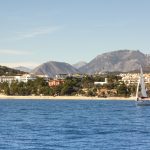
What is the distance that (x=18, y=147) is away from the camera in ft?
200

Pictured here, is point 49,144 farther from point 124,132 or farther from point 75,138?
point 124,132

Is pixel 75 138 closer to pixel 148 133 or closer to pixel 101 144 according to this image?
pixel 101 144

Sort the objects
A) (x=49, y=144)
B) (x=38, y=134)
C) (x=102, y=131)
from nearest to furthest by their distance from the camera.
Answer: (x=49, y=144) < (x=38, y=134) < (x=102, y=131)

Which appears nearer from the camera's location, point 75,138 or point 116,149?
point 116,149

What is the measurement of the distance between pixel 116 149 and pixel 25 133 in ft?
61.7

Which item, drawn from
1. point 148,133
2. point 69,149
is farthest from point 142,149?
point 148,133

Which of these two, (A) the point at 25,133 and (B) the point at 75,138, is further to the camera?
(A) the point at 25,133

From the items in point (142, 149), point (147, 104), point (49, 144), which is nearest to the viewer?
point (142, 149)

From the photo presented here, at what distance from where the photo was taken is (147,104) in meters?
192

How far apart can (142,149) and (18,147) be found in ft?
39.4

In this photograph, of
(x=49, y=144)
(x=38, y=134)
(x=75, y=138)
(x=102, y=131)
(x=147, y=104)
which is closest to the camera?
(x=49, y=144)

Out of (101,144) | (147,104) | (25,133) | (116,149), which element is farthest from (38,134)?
(147,104)

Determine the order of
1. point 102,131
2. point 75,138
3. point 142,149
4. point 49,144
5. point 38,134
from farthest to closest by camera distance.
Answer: point 102,131, point 38,134, point 75,138, point 49,144, point 142,149

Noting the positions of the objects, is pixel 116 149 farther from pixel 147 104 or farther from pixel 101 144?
pixel 147 104
